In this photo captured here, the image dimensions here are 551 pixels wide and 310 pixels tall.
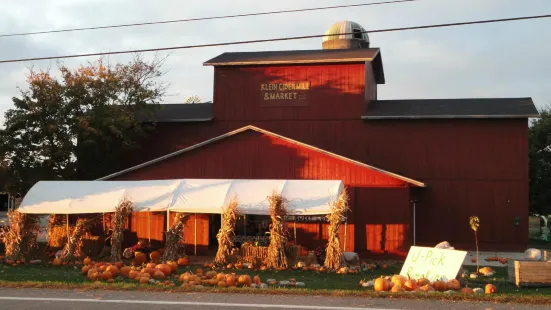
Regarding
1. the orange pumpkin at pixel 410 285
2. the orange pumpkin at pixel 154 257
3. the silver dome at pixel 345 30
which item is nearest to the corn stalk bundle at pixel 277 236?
the orange pumpkin at pixel 154 257

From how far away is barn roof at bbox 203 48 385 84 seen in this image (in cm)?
2784

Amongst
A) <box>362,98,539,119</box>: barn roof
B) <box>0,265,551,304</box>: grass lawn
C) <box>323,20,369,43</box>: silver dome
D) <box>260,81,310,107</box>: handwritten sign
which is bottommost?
<box>0,265,551,304</box>: grass lawn

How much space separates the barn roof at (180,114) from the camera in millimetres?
29203

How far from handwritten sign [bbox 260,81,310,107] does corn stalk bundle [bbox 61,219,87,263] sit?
39.2 ft

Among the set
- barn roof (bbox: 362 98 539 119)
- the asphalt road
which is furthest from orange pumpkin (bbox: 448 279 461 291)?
barn roof (bbox: 362 98 539 119)

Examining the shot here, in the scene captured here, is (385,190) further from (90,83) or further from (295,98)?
(90,83)

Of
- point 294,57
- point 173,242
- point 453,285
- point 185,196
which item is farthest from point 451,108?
point 453,285

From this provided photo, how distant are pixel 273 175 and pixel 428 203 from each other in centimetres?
765

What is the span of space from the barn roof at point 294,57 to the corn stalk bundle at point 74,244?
1236 centimetres

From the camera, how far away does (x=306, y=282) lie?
48.2ft

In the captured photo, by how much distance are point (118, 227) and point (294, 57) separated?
43.7 feet

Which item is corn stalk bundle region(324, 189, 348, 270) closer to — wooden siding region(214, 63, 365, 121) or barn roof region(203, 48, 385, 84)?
wooden siding region(214, 63, 365, 121)

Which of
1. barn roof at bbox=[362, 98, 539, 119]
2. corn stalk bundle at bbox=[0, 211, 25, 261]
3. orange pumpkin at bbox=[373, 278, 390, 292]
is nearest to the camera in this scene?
orange pumpkin at bbox=[373, 278, 390, 292]

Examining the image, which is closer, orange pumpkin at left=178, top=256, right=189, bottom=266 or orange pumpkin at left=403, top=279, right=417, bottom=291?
orange pumpkin at left=403, top=279, right=417, bottom=291
